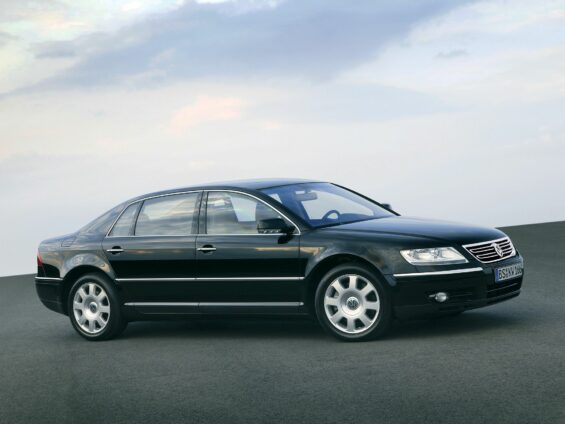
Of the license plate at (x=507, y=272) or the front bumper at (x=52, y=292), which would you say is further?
the front bumper at (x=52, y=292)

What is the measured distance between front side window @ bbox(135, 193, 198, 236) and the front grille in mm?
3076

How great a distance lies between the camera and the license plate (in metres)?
9.91

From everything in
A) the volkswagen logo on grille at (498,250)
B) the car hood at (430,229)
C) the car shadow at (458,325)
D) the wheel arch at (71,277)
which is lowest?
the car shadow at (458,325)

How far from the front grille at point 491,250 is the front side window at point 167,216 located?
10.1 ft

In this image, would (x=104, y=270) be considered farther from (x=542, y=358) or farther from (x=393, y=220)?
(x=542, y=358)

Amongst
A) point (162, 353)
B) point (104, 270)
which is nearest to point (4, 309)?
point (104, 270)

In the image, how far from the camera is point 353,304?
9.86 m

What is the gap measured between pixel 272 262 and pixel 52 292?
10.8 feet

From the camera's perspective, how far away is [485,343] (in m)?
9.27

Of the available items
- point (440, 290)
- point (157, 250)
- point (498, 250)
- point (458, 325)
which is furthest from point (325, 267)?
point (157, 250)

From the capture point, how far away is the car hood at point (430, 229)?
32.3ft

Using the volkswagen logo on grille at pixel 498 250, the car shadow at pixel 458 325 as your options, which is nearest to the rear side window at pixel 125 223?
the car shadow at pixel 458 325

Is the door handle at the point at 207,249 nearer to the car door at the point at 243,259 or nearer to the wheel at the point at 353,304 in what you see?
the car door at the point at 243,259

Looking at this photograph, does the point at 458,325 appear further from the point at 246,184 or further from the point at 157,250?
the point at 157,250
